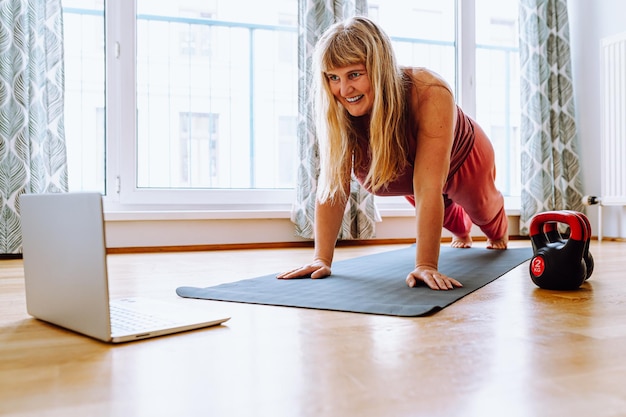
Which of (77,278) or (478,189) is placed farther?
(478,189)

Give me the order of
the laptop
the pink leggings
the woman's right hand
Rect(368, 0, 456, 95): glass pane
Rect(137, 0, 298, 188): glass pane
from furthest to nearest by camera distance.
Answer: Rect(368, 0, 456, 95): glass pane, Rect(137, 0, 298, 188): glass pane, the pink leggings, the woman's right hand, the laptop

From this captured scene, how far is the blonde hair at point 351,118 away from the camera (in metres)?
1.48

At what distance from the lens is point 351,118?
64.5 inches

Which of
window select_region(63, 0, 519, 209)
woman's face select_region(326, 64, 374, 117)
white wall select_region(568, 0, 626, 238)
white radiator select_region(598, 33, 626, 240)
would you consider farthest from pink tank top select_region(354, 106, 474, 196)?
white wall select_region(568, 0, 626, 238)

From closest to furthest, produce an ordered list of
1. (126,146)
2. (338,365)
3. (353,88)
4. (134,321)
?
(338,365) < (134,321) < (353,88) < (126,146)

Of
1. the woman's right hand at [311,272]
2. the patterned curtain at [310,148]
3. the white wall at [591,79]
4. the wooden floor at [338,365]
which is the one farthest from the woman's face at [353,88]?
the white wall at [591,79]

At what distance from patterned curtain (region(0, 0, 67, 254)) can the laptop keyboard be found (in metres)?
1.77

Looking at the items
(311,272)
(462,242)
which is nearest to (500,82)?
(462,242)

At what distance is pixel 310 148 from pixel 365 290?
1.76 metres

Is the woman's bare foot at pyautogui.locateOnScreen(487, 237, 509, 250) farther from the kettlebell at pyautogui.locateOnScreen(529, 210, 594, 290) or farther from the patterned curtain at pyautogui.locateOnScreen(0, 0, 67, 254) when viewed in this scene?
the patterned curtain at pyautogui.locateOnScreen(0, 0, 67, 254)

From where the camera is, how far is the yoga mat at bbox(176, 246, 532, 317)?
1.17 metres

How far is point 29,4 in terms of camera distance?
103 inches

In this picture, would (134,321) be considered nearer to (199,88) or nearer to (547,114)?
(199,88)

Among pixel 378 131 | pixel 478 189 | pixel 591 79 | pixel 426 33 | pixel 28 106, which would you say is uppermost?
pixel 426 33
